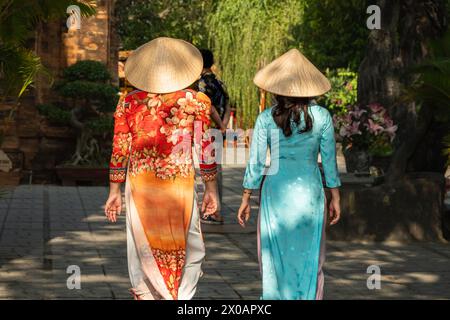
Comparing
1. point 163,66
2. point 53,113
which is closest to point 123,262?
point 163,66

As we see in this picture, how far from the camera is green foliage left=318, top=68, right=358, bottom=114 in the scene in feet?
108

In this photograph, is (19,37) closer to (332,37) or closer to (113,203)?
(113,203)

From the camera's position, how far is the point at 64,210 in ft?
53.6

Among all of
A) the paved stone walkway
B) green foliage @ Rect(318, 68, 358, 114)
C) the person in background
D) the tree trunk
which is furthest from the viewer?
green foliage @ Rect(318, 68, 358, 114)

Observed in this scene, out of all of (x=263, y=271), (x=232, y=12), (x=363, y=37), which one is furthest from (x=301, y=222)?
(x=232, y=12)

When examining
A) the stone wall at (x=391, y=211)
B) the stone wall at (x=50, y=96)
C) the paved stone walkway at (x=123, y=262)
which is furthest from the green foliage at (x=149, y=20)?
the stone wall at (x=391, y=211)

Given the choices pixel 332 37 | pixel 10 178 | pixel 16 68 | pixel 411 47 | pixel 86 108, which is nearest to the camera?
pixel 16 68

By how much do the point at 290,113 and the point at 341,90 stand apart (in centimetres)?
2613

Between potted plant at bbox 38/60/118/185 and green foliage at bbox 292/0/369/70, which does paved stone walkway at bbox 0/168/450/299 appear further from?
green foliage at bbox 292/0/369/70

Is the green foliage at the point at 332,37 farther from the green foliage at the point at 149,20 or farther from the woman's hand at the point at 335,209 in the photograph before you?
the woman's hand at the point at 335,209

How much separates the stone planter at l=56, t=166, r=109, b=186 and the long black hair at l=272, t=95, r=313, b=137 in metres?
13.7

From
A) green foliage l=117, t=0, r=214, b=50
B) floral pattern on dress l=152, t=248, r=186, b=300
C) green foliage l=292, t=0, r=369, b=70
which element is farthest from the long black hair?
green foliage l=117, t=0, r=214, b=50

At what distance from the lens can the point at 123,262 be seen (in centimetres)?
1112

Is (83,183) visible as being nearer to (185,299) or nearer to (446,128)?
(446,128)
